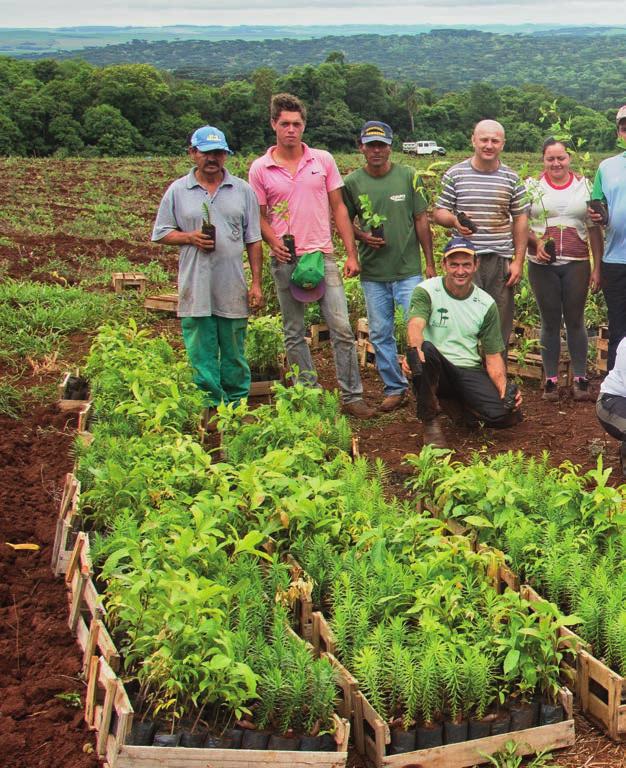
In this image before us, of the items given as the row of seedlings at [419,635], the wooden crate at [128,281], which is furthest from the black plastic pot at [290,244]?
the wooden crate at [128,281]

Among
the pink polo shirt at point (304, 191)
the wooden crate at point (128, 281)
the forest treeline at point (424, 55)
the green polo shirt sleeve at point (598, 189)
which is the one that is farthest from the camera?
the forest treeline at point (424, 55)

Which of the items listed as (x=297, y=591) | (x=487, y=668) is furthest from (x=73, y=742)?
(x=487, y=668)

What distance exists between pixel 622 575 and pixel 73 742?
216 centimetres

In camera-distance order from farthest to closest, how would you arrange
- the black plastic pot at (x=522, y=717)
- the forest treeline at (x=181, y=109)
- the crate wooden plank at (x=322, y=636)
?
the forest treeline at (x=181, y=109) → the crate wooden plank at (x=322, y=636) → the black plastic pot at (x=522, y=717)

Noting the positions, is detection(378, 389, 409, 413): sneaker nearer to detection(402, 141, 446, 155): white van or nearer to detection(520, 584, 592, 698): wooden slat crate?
detection(520, 584, 592, 698): wooden slat crate

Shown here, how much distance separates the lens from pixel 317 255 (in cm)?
650

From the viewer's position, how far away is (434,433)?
6.12 m

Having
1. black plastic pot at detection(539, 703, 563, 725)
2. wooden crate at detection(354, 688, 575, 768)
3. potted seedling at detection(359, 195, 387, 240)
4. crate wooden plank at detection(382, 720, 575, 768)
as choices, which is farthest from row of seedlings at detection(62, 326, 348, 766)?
potted seedling at detection(359, 195, 387, 240)

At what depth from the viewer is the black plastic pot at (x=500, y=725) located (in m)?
3.35

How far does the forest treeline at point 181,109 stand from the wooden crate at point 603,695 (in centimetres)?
3275

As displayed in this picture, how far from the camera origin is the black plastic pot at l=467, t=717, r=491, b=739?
10.9ft

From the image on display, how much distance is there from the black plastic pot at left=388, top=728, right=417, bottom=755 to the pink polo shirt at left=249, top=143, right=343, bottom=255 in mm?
3902

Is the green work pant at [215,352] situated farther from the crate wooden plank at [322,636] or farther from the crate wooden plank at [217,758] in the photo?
the crate wooden plank at [217,758]

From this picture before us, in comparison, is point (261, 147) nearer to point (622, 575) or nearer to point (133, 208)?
point (133, 208)
